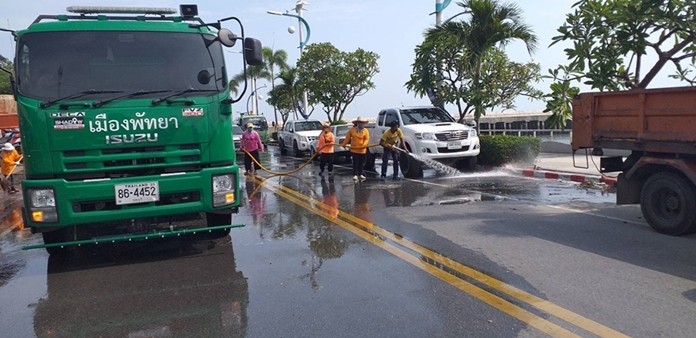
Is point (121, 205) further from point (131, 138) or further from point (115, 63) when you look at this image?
point (115, 63)

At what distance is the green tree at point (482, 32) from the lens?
1644cm

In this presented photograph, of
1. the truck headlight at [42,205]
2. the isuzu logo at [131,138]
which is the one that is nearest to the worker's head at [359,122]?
the isuzu logo at [131,138]

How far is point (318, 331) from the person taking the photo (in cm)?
410

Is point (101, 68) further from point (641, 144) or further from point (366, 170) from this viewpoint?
point (366, 170)

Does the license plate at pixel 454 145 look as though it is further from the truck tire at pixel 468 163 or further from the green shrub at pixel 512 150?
the green shrub at pixel 512 150

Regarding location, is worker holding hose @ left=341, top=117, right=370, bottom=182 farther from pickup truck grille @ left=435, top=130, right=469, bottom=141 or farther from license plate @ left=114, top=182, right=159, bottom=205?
license plate @ left=114, top=182, right=159, bottom=205

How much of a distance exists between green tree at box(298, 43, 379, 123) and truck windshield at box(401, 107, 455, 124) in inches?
702

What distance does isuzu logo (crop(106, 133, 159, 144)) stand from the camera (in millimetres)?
5570

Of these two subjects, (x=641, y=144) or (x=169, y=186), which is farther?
(x=641, y=144)

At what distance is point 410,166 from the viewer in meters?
14.3

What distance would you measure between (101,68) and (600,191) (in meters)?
9.37

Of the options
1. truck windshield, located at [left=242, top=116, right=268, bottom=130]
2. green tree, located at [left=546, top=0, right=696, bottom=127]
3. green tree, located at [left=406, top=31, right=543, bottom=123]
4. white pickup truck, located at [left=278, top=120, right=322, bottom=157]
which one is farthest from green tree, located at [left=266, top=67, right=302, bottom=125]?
green tree, located at [left=546, top=0, right=696, bottom=127]

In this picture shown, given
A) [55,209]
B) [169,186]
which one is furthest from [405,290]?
[55,209]

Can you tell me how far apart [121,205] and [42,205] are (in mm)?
716
